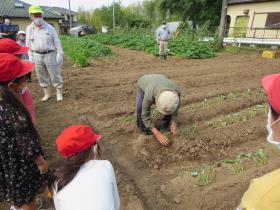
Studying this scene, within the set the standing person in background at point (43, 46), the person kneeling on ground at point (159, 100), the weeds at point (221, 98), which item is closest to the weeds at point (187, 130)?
the person kneeling on ground at point (159, 100)

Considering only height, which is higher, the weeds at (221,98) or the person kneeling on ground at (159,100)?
the person kneeling on ground at (159,100)

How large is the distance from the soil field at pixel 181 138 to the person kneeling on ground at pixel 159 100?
23 cm

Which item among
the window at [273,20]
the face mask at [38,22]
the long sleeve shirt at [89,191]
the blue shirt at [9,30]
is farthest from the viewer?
the window at [273,20]

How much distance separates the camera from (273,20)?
15984mm

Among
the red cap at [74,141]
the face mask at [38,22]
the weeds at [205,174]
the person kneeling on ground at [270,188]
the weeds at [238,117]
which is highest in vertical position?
the face mask at [38,22]

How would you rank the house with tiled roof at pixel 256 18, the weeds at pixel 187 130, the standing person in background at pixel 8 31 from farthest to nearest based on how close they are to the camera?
the house with tiled roof at pixel 256 18, the standing person in background at pixel 8 31, the weeds at pixel 187 130

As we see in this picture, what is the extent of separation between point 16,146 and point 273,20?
57.2ft

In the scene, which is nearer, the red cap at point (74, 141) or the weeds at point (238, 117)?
the red cap at point (74, 141)

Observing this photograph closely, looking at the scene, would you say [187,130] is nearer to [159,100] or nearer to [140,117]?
[140,117]

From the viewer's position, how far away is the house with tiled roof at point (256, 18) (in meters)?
15.8

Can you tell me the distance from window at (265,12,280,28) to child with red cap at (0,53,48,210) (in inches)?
652

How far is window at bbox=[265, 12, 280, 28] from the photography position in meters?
15.6

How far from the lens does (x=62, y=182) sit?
65.0 inches

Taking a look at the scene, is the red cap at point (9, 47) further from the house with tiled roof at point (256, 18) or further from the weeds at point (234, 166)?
the house with tiled roof at point (256, 18)
